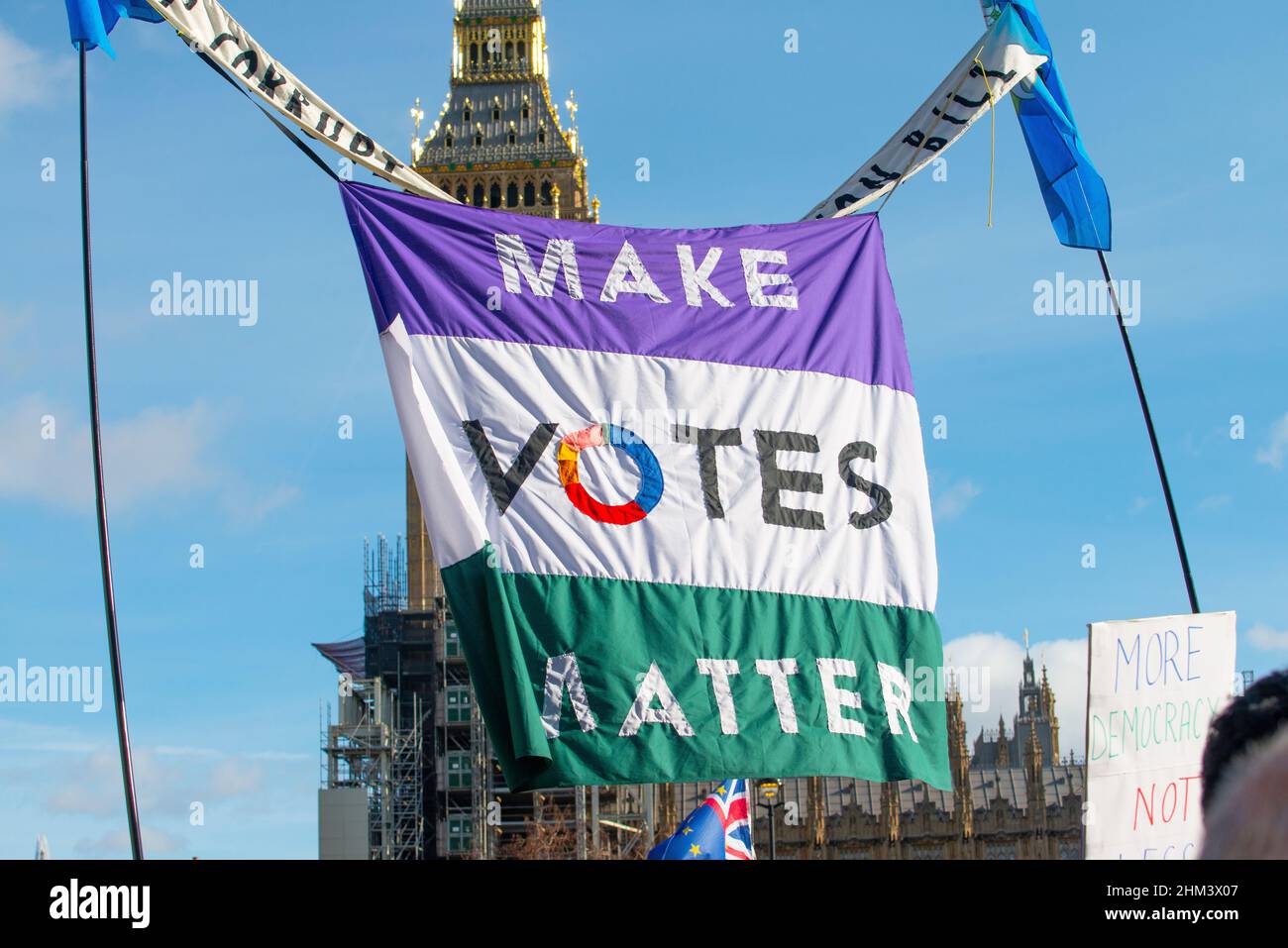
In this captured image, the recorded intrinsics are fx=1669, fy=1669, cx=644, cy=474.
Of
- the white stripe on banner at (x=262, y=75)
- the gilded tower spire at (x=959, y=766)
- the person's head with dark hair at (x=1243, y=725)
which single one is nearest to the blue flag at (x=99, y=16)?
the white stripe on banner at (x=262, y=75)

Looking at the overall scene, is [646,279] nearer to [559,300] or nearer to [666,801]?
[559,300]

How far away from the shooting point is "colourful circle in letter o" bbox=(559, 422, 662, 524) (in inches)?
283

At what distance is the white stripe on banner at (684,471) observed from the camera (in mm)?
7086

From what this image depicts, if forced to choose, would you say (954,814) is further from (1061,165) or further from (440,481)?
(440,481)

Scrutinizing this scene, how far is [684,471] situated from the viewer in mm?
7367

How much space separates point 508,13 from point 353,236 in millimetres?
73472

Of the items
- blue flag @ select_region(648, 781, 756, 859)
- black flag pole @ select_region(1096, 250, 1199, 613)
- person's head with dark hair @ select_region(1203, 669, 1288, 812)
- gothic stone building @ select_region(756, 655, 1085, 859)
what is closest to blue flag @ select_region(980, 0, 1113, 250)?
black flag pole @ select_region(1096, 250, 1199, 613)

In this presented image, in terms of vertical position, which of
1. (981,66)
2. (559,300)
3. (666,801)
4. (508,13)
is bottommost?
(666,801)

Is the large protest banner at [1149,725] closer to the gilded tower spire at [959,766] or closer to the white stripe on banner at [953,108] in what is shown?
the white stripe on banner at [953,108]

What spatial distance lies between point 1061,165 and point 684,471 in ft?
9.77

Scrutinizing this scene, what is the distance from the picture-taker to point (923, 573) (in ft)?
25.2

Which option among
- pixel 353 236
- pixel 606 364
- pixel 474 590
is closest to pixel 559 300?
pixel 606 364

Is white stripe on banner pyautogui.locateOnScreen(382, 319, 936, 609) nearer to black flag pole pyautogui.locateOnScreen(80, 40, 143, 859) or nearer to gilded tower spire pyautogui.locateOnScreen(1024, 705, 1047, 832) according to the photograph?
black flag pole pyautogui.locateOnScreen(80, 40, 143, 859)

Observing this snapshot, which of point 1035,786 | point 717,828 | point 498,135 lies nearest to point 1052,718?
point 1035,786
